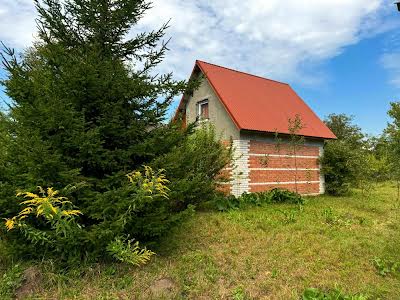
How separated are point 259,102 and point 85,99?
1187 centimetres

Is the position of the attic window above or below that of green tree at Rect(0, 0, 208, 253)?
above

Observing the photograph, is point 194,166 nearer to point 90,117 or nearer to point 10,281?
point 90,117

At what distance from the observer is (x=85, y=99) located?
5.53m

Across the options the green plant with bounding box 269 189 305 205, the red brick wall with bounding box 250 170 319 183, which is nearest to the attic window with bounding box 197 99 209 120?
the red brick wall with bounding box 250 170 319 183

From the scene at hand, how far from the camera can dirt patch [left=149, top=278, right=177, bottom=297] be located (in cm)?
465

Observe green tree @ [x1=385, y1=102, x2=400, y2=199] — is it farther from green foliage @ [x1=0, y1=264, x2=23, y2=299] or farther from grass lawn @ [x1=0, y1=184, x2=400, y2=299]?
green foliage @ [x1=0, y1=264, x2=23, y2=299]

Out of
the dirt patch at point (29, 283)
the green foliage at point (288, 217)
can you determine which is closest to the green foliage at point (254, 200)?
the green foliage at point (288, 217)

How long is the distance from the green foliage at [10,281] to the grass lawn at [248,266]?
369 mm

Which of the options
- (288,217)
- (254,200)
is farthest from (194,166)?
(254,200)

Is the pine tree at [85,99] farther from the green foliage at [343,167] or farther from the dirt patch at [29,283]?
the green foliage at [343,167]

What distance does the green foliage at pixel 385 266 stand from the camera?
5765mm

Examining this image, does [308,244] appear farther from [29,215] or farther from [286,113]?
[286,113]

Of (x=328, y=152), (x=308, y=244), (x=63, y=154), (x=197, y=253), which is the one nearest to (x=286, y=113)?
(x=328, y=152)

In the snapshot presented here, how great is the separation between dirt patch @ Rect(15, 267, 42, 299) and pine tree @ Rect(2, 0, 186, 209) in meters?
1.25
